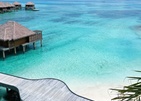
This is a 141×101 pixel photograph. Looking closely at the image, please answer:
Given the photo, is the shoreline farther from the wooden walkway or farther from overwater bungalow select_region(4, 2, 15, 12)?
overwater bungalow select_region(4, 2, 15, 12)

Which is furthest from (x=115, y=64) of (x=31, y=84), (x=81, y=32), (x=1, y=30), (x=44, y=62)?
(x=81, y=32)

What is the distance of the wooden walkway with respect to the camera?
5.52 m

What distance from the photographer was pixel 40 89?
5.94 metres

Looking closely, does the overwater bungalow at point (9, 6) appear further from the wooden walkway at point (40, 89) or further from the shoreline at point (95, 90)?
the shoreline at point (95, 90)

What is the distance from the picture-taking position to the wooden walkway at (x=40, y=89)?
552cm

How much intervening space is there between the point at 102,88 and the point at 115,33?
374 inches

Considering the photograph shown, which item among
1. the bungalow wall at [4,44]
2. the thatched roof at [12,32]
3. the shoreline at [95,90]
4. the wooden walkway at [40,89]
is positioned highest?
the thatched roof at [12,32]

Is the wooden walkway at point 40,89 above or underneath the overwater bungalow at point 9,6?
underneath

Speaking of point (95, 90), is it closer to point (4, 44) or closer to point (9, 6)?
point (4, 44)

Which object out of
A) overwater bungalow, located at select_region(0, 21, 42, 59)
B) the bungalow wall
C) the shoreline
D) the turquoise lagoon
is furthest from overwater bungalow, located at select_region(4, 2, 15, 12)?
the shoreline

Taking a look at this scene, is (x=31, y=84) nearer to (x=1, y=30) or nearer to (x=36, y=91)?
(x=36, y=91)

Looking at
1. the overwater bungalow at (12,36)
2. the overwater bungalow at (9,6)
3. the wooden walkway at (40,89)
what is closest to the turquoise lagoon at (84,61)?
the overwater bungalow at (12,36)

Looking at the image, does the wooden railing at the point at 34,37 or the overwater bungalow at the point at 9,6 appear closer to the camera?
the wooden railing at the point at 34,37

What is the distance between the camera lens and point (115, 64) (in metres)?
9.39
